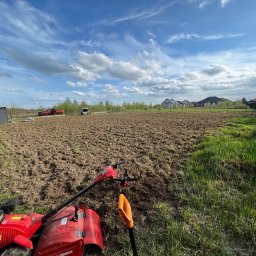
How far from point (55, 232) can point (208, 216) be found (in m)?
2.33

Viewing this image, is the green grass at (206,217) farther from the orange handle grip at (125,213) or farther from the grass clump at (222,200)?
the orange handle grip at (125,213)

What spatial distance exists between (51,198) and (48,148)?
5.44 meters

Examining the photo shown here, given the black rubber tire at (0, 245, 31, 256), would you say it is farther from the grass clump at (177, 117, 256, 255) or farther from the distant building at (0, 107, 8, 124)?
the distant building at (0, 107, 8, 124)

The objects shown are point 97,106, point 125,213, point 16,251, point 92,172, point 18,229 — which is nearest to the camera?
point 125,213

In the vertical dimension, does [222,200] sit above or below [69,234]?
below

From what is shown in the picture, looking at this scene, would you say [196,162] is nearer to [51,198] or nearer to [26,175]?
[51,198]

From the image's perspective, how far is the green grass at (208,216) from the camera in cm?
326

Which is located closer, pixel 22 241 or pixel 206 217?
pixel 22 241

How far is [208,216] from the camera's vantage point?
12.8ft

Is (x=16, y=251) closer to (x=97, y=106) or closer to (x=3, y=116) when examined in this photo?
(x=3, y=116)

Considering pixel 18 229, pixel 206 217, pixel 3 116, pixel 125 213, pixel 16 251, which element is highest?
pixel 125 213

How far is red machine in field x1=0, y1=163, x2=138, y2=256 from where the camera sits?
9.40 ft

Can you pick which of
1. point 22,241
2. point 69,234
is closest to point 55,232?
point 69,234

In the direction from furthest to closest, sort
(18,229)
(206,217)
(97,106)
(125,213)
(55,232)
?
1. (97,106)
2. (206,217)
3. (55,232)
4. (18,229)
5. (125,213)
